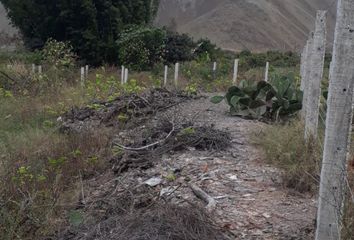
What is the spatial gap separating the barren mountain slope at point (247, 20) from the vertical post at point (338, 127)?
52.2 metres

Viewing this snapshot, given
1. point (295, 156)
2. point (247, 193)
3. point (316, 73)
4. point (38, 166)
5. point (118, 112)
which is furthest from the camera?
point (118, 112)

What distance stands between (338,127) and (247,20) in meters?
60.7

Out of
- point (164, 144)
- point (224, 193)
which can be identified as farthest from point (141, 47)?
point (224, 193)

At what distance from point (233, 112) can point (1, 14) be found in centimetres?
6478

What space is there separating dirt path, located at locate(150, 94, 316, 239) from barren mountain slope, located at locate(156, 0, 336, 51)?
49.5 meters

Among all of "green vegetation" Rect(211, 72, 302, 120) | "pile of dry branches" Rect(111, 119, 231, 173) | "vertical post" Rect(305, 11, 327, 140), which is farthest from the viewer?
"green vegetation" Rect(211, 72, 302, 120)

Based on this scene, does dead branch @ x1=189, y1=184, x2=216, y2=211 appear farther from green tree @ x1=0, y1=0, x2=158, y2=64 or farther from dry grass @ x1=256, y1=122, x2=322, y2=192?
green tree @ x1=0, y1=0, x2=158, y2=64

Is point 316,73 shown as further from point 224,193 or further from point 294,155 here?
point 224,193

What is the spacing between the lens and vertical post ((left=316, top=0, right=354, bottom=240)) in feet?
11.6

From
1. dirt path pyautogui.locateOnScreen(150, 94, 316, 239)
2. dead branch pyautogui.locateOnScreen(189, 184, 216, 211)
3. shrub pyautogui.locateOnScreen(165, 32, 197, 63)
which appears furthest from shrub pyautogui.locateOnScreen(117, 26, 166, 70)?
dead branch pyautogui.locateOnScreen(189, 184, 216, 211)

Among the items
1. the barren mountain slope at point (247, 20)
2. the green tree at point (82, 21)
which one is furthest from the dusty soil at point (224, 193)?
the barren mountain slope at point (247, 20)

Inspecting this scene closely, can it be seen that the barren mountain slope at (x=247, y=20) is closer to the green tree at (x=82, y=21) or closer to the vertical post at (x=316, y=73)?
the green tree at (x=82, y=21)

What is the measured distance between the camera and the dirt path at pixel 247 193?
4.44 metres

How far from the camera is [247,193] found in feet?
17.1
